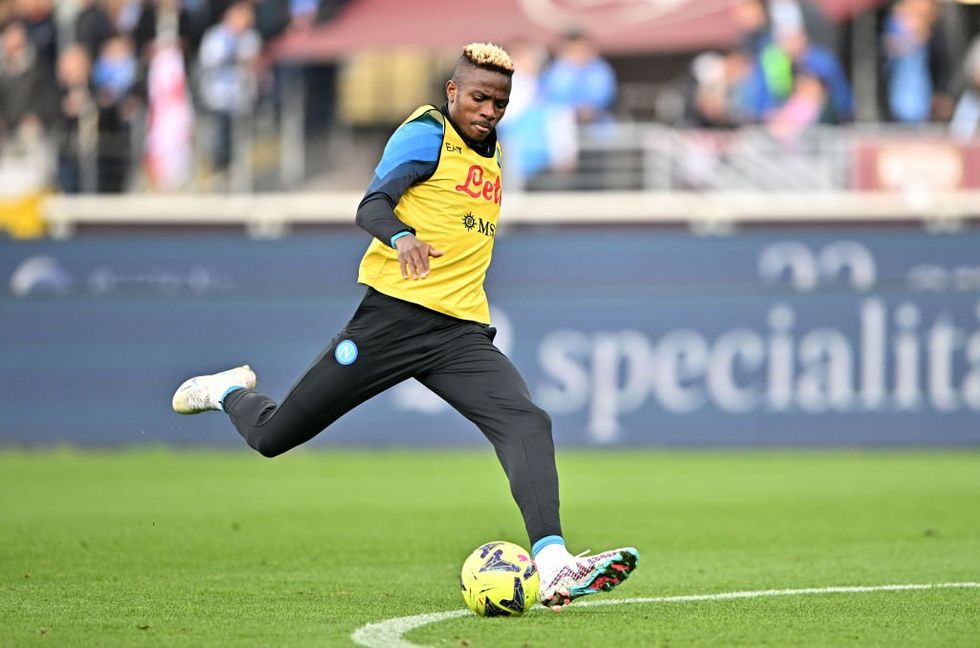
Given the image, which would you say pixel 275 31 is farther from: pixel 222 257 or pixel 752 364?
pixel 752 364

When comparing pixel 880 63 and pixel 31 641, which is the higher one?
pixel 880 63

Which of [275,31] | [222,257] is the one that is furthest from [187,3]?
[222,257]

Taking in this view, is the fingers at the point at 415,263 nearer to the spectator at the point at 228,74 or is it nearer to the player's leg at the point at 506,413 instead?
the player's leg at the point at 506,413

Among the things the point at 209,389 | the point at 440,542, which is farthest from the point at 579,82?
the point at 209,389

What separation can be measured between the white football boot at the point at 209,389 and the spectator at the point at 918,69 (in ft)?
41.8

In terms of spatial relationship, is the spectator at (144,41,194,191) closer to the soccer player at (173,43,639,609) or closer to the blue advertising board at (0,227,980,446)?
the blue advertising board at (0,227,980,446)

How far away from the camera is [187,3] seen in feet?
69.8

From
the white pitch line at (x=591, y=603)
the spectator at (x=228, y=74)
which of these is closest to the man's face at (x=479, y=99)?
the white pitch line at (x=591, y=603)

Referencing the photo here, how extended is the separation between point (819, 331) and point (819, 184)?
89.5 inches

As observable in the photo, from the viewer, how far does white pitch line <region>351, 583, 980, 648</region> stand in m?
6.38

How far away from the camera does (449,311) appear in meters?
7.43

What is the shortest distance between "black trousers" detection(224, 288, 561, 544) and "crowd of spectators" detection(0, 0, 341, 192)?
42.1 feet

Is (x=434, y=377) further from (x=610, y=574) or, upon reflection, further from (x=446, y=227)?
(x=610, y=574)

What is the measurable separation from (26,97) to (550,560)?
1512cm
